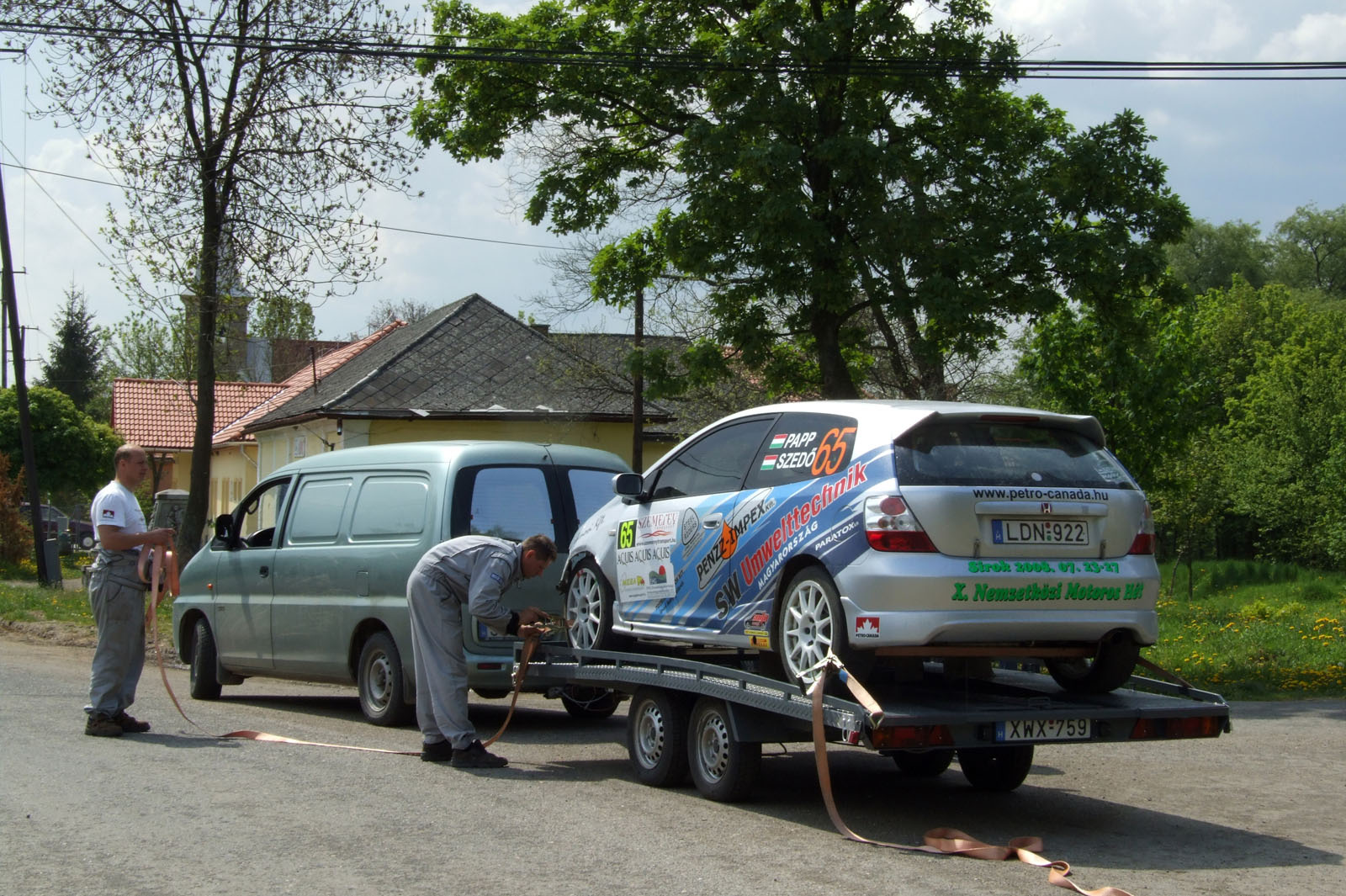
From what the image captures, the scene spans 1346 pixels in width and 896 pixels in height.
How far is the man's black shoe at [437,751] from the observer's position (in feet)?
28.7

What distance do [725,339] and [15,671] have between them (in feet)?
28.8

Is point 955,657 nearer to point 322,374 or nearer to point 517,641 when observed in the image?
point 517,641

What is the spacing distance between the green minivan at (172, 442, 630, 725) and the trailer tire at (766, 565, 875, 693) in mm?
3349

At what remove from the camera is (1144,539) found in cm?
Result: 706

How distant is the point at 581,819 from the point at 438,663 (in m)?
2.15

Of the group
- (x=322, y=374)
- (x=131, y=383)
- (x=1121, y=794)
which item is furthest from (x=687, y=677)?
(x=131, y=383)

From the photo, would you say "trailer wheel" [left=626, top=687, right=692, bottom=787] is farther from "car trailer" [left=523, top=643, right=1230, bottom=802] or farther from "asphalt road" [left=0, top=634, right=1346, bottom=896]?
"asphalt road" [left=0, top=634, right=1346, bottom=896]

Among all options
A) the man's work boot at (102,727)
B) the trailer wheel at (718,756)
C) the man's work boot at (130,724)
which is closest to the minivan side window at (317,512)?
the man's work boot at (130,724)

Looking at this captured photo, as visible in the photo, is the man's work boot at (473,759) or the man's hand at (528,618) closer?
the man's work boot at (473,759)

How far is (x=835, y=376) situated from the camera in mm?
16812

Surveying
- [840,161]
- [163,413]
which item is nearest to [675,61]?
[840,161]

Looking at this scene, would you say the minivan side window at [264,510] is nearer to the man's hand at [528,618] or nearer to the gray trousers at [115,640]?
the gray trousers at [115,640]

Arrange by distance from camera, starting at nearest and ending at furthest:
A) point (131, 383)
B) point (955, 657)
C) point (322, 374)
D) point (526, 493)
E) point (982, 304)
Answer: point (955, 657), point (526, 493), point (982, 304), point (322, 374), point (131, 383)

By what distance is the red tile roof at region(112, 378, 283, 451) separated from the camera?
51750 millimetres
